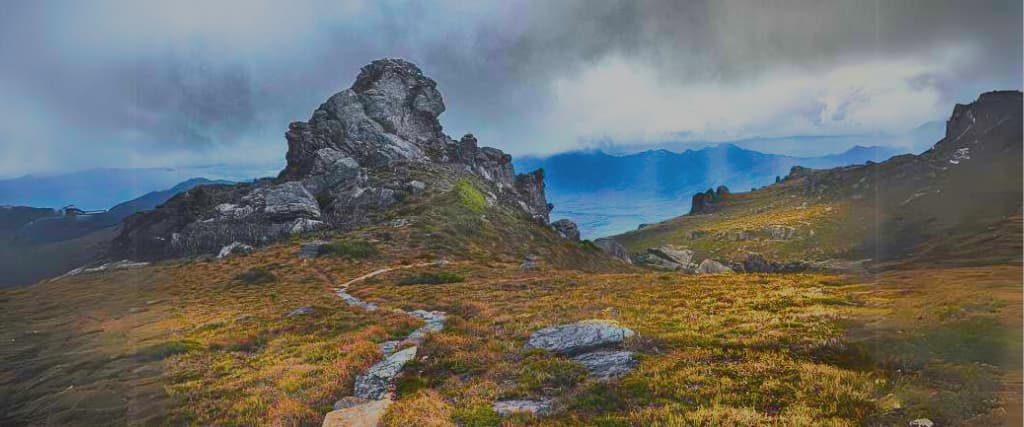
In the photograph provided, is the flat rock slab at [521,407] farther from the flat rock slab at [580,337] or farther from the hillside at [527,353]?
the flat rock slab at [580,337]

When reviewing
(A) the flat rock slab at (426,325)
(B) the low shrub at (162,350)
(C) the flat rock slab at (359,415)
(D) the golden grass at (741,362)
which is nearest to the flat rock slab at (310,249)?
(A) the flat rock slab at (426,325)

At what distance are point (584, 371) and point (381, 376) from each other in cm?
976

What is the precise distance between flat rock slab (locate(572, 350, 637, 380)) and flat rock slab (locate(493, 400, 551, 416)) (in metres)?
3.08

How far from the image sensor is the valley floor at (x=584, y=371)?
1300cm

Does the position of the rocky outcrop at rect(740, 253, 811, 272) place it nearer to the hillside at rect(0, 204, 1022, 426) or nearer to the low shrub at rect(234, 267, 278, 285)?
the hillside at rect(0, 204, 1022, 426)

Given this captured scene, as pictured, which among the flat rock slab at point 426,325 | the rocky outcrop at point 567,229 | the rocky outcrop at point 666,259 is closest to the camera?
the flat rock slab at point 426,325

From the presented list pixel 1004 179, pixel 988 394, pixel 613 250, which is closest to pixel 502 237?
pixel 613 250

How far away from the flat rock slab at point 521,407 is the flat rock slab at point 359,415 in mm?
4372

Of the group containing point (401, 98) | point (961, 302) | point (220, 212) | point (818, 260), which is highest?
point (401, 98)

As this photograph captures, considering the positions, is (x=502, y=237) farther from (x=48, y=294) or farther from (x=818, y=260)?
(x=818, y=260)

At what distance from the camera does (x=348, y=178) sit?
13162 centimetres

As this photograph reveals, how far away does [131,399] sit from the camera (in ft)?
62.6

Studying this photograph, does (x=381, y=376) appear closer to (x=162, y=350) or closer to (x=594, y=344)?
(x=594, y=344)

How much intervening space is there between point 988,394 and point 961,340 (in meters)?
4.56
